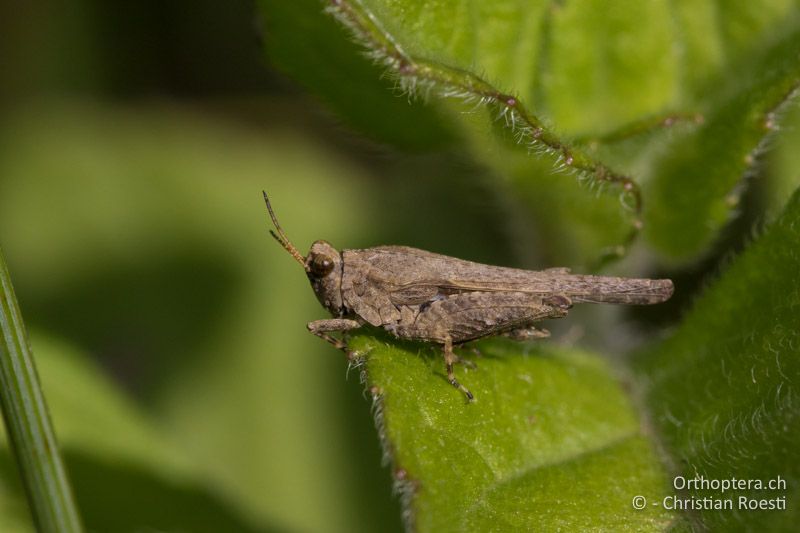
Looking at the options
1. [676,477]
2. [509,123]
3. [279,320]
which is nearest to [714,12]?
[509,123]

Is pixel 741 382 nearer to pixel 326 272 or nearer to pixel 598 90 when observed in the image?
pixel 598 90

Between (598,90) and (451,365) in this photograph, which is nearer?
(451,365)

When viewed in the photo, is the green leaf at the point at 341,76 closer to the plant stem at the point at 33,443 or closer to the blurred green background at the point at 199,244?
the blurred green background at the point at 199,244

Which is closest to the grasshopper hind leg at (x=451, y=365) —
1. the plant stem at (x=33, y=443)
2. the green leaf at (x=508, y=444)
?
the green leaf at (x=508, y=444)

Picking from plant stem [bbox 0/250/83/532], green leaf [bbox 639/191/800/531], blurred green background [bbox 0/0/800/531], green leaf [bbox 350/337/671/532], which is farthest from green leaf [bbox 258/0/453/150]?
plant stem [bbox 0/250/83/532]

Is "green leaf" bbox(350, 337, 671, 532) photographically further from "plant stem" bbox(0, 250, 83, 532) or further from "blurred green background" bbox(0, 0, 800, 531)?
"plant stem" bbox(0, 250, 83, 532)

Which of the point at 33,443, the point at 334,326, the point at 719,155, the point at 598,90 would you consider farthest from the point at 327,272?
the point at 719,155

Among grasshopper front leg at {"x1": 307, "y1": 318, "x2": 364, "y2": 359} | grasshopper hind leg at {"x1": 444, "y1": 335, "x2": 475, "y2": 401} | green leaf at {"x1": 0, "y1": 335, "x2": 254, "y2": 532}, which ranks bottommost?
green leaf at {"x1": 0, "y1": 335, "x2": 254, "y2": 532}
